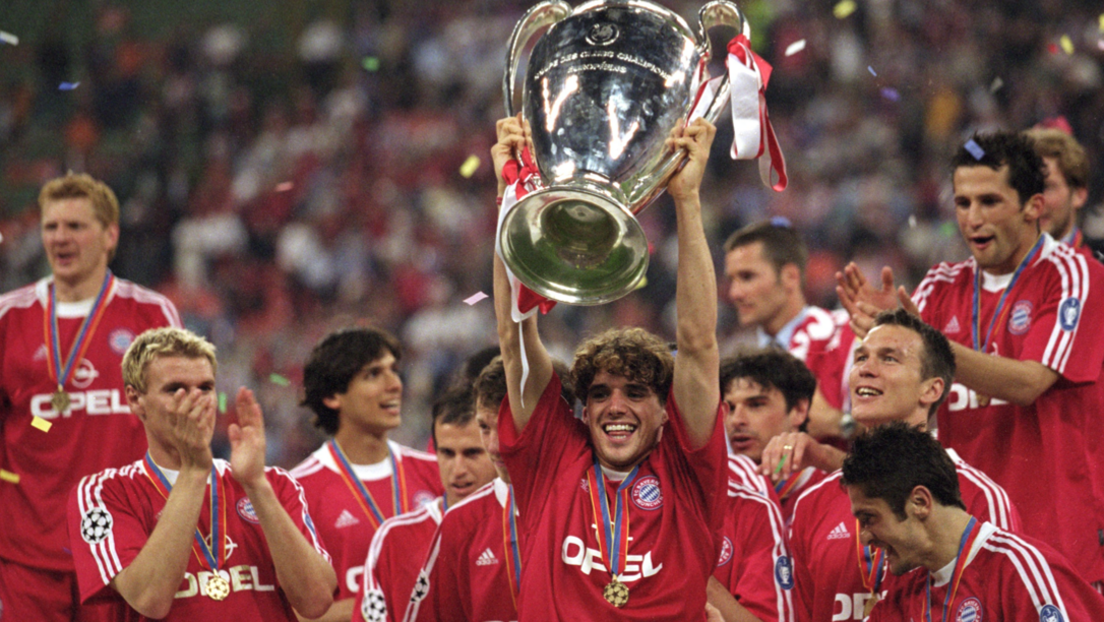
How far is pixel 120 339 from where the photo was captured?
17.3 ft

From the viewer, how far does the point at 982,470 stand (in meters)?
4.50

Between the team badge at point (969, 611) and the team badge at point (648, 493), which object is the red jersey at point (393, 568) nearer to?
the team badge at point (648, 493)

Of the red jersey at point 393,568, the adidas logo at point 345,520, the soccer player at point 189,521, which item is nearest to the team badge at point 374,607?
the red jersey at point 393,568

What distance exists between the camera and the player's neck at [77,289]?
5328 millimetres

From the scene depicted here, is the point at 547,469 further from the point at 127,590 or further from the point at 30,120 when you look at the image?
the point at 30,120

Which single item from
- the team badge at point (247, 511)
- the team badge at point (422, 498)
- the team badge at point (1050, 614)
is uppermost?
the team badge at point (422, 498)

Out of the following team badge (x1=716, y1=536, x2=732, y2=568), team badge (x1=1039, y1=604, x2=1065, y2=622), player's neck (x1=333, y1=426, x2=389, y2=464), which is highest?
player's neck (x1=333, y1=426, x2=389, y2=464)

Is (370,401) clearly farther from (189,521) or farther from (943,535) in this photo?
(943,535)

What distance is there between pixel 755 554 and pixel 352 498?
1.73 metres

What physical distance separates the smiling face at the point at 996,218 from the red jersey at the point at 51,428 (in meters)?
3.17

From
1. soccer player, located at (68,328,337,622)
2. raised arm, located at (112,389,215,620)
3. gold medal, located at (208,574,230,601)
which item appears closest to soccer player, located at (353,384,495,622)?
soccer player, located at (68,328,337,622)

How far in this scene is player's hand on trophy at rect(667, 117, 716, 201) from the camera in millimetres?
3279

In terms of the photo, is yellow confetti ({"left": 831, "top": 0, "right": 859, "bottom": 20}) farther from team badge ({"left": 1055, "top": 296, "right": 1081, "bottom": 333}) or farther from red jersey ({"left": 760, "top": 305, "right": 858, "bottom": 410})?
team badge ({"left": 1055, "top": 296, "right": 1081, "bottom": 333})

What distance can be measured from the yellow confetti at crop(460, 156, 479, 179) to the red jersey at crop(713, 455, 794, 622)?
673 centimetres
